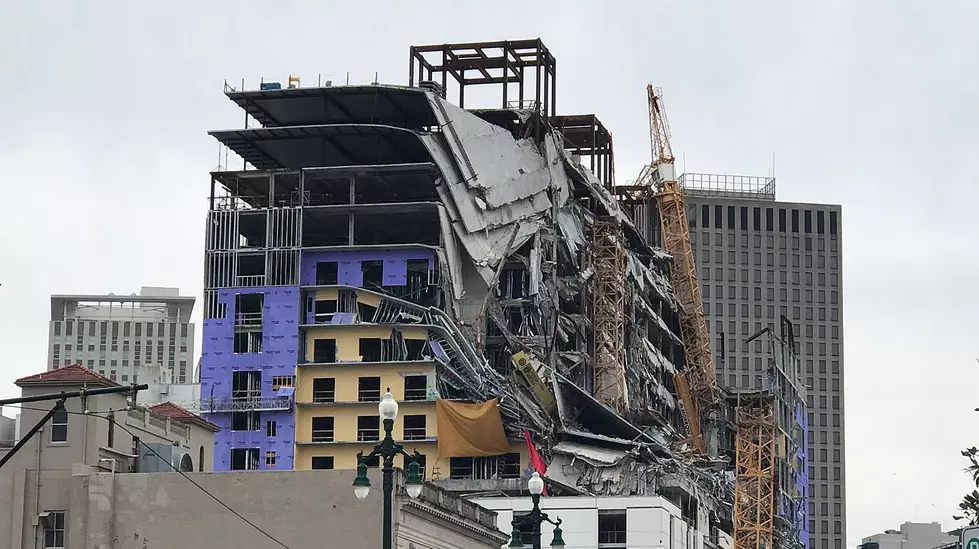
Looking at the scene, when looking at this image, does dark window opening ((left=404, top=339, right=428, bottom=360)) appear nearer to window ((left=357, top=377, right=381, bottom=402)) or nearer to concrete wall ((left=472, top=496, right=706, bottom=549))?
window ((left=357, top=377, right=381, bottom=402))

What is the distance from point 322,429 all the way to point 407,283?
Result: 50.4ft

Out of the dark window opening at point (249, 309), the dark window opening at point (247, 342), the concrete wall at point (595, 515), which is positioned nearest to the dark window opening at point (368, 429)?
the dark window opening at point (247, 342)

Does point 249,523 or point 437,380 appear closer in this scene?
point 249,523

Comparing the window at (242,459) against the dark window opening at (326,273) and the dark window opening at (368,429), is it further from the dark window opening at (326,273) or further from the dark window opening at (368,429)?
the dark window opening at (326,273)

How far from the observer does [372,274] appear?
17138 cm

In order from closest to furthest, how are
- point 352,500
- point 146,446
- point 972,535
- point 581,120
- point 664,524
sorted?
point 972,535
point 352,500
point 146,446
point 664,524
point 581,120

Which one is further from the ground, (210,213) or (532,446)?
(210,213)

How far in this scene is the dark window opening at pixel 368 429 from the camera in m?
167

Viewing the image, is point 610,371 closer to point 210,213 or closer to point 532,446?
point 532,446

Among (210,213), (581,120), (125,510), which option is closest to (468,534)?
(125,510)

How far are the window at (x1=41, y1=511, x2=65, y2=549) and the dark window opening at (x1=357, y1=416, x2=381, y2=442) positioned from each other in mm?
80448

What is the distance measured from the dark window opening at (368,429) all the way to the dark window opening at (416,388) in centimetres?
364

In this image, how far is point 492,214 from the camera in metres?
171

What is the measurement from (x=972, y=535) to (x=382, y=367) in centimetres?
14108
